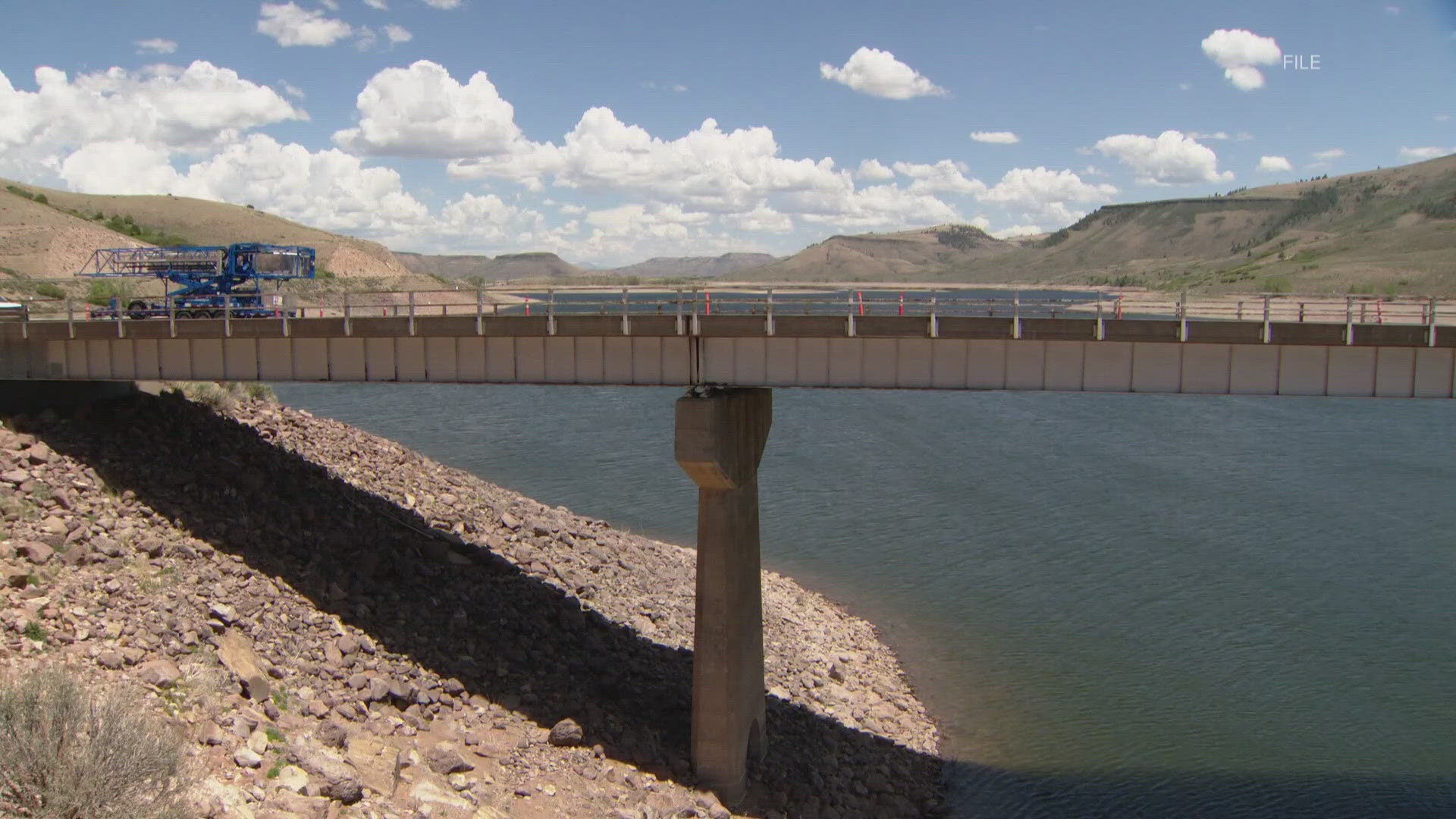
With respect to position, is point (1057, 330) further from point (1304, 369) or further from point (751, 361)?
point (751, 361)

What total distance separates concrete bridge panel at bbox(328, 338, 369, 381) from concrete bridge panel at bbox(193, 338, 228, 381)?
2.40 meters

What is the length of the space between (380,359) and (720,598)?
8563 mm

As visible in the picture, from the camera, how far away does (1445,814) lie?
20688 mm

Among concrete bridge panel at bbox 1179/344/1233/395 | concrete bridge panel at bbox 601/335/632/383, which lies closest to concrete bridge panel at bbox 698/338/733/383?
concrete bridge panel at bbox 601/335/632/383

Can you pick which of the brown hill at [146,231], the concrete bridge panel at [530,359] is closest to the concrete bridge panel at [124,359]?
the concrete bridge panel at [530,359]

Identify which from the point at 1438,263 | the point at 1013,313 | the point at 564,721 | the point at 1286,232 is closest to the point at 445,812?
the point at 564,721

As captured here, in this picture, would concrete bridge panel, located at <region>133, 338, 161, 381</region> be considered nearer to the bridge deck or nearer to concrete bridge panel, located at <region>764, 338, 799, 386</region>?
the bridge deck

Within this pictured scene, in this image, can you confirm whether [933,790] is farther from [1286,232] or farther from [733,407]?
[1286,232]

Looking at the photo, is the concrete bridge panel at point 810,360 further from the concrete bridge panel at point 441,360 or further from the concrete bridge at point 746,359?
the concrete bridge panel at point 441,360

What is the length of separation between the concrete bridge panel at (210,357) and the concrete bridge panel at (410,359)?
379 cm

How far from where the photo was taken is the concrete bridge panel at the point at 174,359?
22.3 m

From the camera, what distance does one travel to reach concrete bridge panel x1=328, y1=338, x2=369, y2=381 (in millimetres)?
21766

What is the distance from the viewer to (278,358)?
21.9m

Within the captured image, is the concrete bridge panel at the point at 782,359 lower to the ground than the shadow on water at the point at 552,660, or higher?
higher
